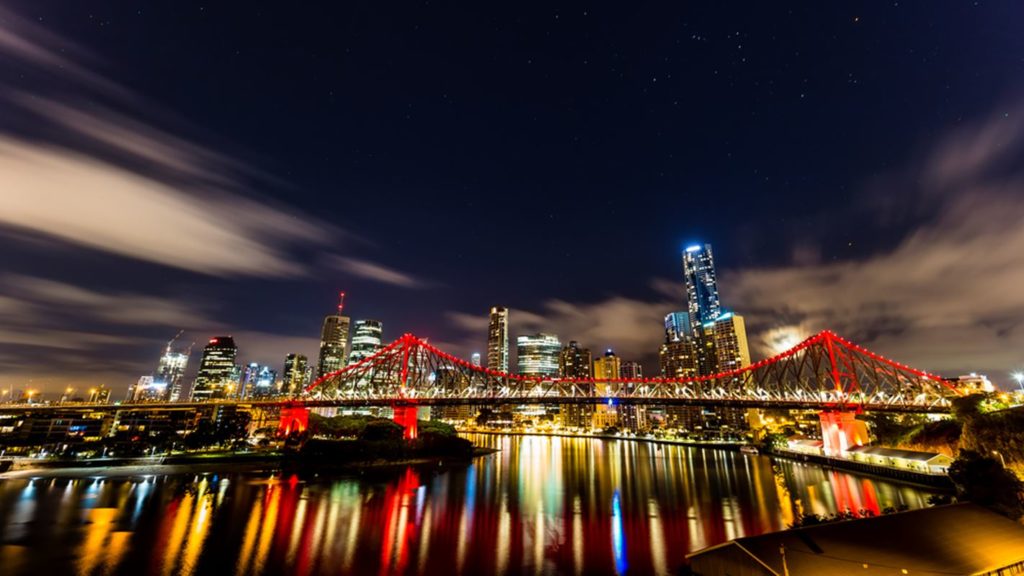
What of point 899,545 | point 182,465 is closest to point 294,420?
point 182,465

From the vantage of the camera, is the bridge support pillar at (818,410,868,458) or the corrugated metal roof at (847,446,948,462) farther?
the bridge support pillar at (818,410,868,458)

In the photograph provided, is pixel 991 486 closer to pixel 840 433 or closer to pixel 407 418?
pixel 840 433

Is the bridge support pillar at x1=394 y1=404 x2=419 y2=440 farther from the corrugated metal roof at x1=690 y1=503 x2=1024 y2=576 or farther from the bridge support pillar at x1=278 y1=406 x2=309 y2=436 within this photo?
the corrugated metal roof at x1=690 y1=503 x2=1024 y2=576

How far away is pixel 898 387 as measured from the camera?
76438 millimetres

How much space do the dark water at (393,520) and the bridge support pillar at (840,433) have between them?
1727cm

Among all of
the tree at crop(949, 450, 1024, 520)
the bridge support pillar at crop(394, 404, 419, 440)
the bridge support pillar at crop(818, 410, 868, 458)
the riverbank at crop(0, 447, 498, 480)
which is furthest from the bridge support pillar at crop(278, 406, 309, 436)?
the bridge support pillar at crop(818, 410, 868, 458)

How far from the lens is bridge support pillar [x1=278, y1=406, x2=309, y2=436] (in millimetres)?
85688

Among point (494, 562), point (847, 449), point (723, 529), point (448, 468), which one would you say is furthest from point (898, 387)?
point (494, 562)

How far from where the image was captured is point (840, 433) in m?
69.0

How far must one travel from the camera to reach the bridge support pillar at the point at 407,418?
75.7 m

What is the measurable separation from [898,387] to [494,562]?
294ft

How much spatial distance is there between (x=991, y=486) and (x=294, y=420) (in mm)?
97236

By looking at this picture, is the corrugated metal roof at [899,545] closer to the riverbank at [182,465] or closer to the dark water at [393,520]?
the dark water at [393,520]

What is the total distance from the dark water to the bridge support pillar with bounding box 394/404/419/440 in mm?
21006
